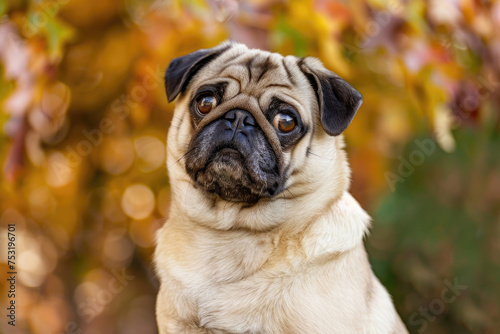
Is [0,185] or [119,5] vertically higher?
[119,5]

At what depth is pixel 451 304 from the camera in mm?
5551

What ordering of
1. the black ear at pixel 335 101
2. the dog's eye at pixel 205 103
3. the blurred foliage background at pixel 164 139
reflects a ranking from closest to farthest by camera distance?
the black ear at pixel 335 101
the dog's eye at pixel 205 103
the blurred foliage background at pixel 164 139

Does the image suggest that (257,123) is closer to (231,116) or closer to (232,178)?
(231,116)

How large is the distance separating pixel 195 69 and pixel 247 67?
275 mm

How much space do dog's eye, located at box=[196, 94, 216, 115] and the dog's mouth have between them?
0.24 m

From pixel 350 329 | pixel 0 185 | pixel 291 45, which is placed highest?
pixel 291 45

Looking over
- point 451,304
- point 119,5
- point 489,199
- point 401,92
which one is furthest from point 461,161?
point 119,5

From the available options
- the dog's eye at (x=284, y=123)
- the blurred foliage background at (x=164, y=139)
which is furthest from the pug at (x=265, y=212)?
the blurred foliage background at (x=164, y=139)

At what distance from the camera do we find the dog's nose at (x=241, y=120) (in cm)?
242

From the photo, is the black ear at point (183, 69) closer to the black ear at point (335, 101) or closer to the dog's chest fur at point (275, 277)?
the black ear at point (335, 101)

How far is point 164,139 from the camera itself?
4203mm

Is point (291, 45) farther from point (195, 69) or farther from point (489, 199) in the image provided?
point (489, 199)

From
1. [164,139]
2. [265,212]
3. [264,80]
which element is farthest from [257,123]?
[164,139]

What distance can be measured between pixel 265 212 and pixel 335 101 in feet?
1.91
